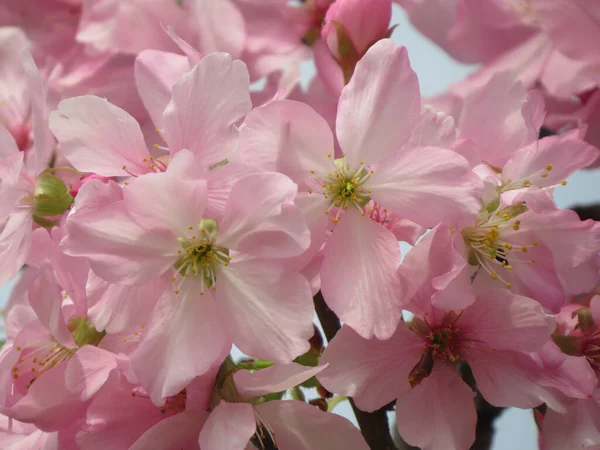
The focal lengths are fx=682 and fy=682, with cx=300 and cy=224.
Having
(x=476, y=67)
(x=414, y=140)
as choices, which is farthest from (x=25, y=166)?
(x=476, y=67)

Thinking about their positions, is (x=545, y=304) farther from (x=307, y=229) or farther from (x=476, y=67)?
(x=476, y=67)

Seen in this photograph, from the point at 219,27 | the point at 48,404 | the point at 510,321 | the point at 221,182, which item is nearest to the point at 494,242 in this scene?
the point at 510,321

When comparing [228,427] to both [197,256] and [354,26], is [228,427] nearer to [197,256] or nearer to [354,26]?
[197,256]

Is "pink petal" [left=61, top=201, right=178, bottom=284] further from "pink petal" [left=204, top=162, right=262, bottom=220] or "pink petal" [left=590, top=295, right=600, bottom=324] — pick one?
"pink petal" [left=590, top=295, right=600, bottom=324]

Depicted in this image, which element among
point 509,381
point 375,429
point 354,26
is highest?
point 354,26

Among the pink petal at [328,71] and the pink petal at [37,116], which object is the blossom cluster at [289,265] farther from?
the pink petal at [328,71]
